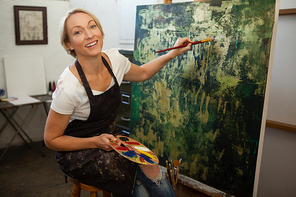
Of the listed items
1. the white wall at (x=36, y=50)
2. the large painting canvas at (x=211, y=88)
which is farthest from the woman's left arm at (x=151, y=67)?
the white wall at (x=36, y=50)

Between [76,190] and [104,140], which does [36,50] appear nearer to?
[76,190]

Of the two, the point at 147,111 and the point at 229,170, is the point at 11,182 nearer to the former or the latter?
the point at 147,111

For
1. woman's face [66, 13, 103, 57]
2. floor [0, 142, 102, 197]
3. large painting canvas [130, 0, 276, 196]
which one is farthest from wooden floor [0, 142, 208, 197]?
woman's face [66, 13, 103, 57]

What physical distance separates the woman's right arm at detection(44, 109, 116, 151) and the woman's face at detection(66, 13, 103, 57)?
381 mm

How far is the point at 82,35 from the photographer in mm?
1381

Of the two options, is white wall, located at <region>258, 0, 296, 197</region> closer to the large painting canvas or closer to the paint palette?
the large painting canvas

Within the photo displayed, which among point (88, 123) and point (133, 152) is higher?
point (88, 123)

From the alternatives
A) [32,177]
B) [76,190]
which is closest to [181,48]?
[76,190]

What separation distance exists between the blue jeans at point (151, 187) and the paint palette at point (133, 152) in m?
0.17

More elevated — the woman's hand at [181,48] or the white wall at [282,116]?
the woman's hand at [181,48]

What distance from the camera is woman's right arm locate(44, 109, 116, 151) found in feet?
4.34

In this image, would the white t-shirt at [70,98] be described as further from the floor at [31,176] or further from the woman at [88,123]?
the floor at [31,176]

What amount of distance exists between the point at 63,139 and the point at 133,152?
394 mm

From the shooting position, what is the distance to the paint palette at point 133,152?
4.19 feet
